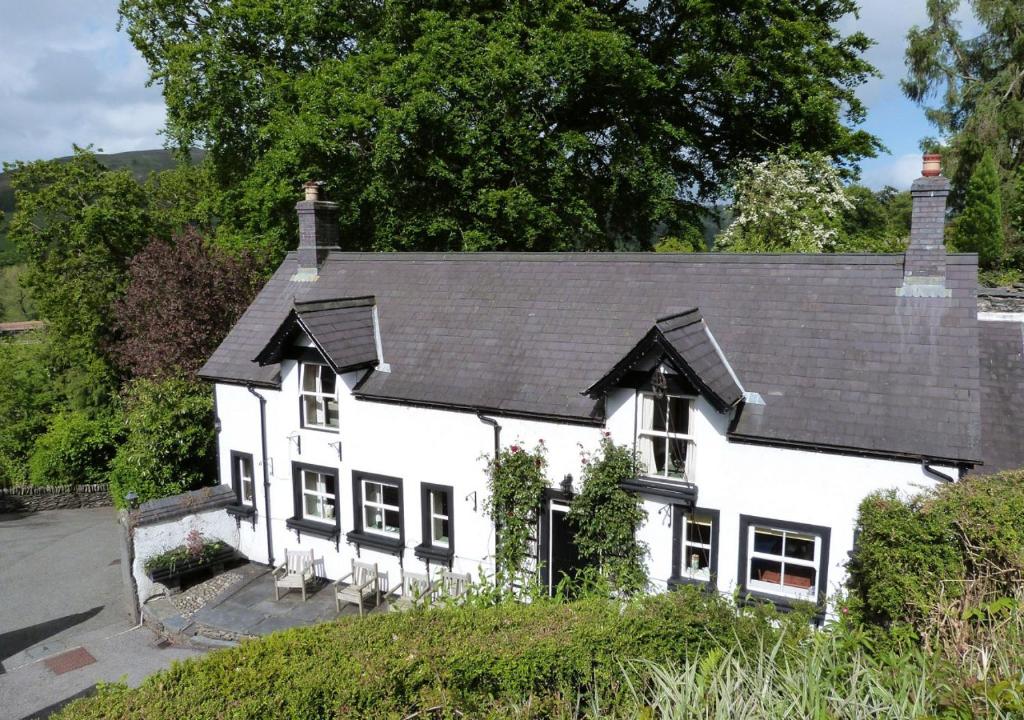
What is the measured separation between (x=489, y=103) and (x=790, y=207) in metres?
10.5

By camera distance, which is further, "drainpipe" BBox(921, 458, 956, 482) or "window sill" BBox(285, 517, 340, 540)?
"window sill" BBox(285, 517, 340, 540)

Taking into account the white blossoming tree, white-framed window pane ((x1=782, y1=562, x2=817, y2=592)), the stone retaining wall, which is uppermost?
the white blossoming tree

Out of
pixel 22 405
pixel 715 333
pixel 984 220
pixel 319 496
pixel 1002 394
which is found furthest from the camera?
pixel 22 405

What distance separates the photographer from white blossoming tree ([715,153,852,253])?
22828 millimetres

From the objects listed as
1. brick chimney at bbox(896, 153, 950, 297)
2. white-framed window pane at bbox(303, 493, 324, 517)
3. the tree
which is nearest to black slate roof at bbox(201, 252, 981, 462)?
brick chimney at bbox(896, 153, 950, 297)

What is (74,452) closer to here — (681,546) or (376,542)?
(376,542)

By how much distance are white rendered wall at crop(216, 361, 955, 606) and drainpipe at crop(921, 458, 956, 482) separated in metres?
0.08

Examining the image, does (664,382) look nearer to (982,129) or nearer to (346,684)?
(346,684)

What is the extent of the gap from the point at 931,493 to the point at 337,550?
11424 millimetres

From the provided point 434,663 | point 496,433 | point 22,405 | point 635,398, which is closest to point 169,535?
point 496,433

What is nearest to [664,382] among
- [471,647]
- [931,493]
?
[931,493]

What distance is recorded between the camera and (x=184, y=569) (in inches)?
615

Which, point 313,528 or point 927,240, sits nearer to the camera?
point 927,240

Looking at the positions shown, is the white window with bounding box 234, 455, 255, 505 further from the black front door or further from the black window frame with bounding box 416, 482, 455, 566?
the black front door
